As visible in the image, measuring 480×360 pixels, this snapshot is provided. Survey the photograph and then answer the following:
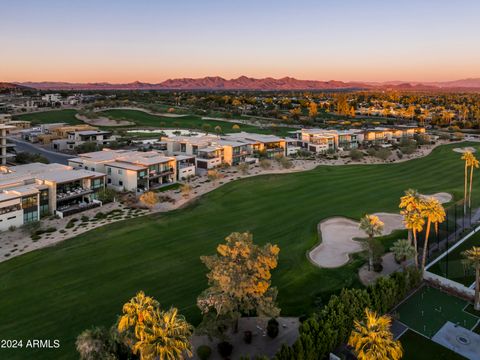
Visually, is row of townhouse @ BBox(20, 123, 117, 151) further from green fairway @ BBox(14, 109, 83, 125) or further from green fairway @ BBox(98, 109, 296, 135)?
green fairway @ BBox(98, 109, 296, 135)

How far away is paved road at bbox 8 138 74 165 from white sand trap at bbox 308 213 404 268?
2462 inches

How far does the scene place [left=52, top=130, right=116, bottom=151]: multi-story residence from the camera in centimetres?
10231

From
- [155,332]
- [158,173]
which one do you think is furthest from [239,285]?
[158,173]

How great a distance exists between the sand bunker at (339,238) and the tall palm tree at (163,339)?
22313 millimetres

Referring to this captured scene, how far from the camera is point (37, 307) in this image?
30688mm

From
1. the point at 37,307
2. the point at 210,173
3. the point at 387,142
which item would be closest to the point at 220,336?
the point at 37,307

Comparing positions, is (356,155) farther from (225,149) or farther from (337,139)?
(225,149)

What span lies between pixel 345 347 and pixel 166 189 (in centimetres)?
4616

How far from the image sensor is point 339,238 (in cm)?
4391

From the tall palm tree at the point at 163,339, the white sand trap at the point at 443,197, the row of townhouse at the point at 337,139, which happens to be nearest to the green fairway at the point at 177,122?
the row of townhouse at the point at 337,139

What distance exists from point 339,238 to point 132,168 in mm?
35883

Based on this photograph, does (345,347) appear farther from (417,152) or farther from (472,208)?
(417,152)

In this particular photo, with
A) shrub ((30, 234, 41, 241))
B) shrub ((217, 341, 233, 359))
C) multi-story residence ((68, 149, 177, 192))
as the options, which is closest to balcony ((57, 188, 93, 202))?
multi-story residence ((68, 149, 177, 192))

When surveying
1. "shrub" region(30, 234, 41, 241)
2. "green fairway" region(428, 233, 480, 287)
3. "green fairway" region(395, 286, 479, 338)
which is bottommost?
"green fairway" region(395, 286, 479, 338)
